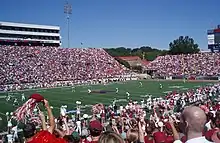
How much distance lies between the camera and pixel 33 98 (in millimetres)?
3959

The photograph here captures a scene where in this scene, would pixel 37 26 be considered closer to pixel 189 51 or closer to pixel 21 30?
pixel 21 30

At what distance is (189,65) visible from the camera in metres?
58.2

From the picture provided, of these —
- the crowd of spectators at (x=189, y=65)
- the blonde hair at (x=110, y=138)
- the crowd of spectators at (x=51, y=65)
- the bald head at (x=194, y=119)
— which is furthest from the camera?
the crowd of spectators at (x=189, y=65)

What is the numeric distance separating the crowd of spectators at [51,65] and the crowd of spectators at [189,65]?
8.00 m

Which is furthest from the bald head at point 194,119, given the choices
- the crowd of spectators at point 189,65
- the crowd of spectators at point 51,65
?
the crowd of spectators at point 189,65

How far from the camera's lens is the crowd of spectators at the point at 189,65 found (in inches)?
2125

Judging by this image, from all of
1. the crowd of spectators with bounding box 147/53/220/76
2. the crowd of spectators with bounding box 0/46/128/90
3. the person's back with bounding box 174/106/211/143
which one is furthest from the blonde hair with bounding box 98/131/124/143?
the crowd of spectators with bounding box 147/53/220/76

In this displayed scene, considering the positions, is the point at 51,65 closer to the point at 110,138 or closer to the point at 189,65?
the point at 189,65

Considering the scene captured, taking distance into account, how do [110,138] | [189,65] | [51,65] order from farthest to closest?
[189,65]
[51,65]
[110,138]

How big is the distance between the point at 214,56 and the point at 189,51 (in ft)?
106

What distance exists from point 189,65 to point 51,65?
959 inches

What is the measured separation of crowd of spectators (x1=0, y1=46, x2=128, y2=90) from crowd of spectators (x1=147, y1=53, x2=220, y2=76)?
8.00 m

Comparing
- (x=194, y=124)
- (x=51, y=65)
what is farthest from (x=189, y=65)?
(x=194, y=124)

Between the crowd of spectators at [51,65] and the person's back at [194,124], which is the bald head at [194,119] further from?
the crowd of spectators at [51,65]
